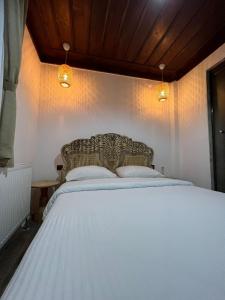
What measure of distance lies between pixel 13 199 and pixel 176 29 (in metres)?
2.58

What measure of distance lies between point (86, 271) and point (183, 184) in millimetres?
1595

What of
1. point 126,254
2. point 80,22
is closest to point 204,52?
point 80,22

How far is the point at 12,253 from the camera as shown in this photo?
141 cm

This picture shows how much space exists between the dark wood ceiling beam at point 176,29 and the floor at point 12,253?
110 inches

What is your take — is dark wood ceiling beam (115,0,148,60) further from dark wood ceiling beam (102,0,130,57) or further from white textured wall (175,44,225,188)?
white textured wall (175,44,225,188)

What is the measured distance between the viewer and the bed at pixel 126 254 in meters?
0.37

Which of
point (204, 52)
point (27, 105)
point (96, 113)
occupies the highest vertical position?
point (204, 52)

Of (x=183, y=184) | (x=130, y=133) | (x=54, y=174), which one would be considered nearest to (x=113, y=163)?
(x=130, y=133)

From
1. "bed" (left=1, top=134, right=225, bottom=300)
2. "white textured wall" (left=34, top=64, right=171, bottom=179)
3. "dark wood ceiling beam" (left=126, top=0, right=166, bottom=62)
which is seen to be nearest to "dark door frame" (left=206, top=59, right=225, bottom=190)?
"white textured wall" (left=34, top=64, right=171, bottom=179)

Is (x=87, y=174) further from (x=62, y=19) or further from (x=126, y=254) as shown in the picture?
(x=62, y=19)

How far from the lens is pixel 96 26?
1.93 metres

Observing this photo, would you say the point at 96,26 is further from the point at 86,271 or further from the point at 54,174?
the point at 86,271

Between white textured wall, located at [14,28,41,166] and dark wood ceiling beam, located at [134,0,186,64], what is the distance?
1.48 metres

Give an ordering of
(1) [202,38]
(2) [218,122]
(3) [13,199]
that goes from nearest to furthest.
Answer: (3) [13,199]
(1) [202,38]
(2) [218,122]
